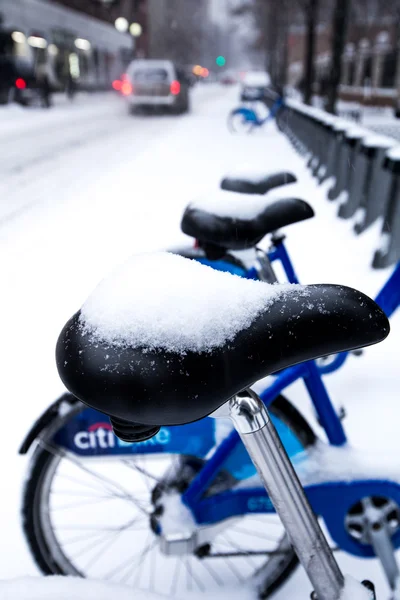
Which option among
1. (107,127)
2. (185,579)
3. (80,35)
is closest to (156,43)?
(80,35)

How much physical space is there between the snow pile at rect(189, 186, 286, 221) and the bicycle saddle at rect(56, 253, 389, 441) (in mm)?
902

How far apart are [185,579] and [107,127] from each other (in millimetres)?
16008

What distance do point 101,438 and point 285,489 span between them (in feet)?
2.94

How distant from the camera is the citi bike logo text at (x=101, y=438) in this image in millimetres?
1729

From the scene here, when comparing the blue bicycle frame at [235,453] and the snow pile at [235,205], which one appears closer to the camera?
the blue bicycle frame at [235,453]

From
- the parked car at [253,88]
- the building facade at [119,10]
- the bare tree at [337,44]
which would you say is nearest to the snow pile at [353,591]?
the bare tree at [337,44]

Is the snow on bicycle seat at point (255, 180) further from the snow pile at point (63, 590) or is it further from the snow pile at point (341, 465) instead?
the snow pile at point (63, 590)

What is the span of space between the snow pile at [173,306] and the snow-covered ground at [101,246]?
1.87 feet

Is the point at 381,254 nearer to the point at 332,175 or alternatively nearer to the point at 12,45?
the point at 332,175

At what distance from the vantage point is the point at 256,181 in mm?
2256

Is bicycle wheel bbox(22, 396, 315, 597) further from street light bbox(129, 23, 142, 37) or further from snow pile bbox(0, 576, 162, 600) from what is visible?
street light bbox(129, 23, 142, 37)

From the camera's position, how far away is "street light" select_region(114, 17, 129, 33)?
53194 millimetres

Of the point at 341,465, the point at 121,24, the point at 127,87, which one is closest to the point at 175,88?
the point at 127,87

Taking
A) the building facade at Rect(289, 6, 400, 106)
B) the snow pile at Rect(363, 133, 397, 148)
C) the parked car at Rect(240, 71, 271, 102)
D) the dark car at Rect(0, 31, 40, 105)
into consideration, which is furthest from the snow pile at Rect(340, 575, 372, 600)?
the building facade at Rect(289, 6, 400, 106)
